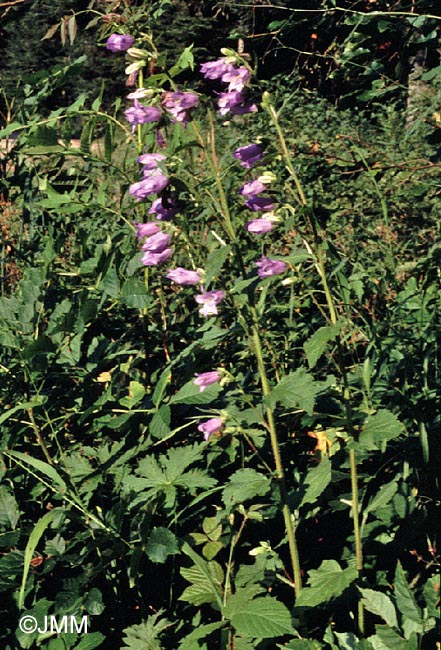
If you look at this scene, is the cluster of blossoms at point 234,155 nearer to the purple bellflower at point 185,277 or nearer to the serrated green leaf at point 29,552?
the purple bellflower at point 185,277

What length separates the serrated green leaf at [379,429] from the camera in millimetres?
1289

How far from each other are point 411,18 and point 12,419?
128 centimetres

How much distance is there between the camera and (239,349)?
6.53 feet

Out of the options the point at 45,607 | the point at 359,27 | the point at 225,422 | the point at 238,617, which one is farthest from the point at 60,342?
the point at 359,27

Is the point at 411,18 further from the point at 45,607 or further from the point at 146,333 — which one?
the point at 45,607

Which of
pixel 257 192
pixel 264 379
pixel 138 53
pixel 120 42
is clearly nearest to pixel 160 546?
pixel 264 379

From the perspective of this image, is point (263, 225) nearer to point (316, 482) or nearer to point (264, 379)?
point (264, 379)

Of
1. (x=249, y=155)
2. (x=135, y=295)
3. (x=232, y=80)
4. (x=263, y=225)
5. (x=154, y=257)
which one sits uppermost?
(x=232, y=80)

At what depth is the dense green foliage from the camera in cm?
133

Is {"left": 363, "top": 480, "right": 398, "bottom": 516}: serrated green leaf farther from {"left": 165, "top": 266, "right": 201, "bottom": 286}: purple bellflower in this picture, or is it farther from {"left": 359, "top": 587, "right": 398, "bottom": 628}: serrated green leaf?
{"left": 165, "top": 266, "right": 201, "bottom": 286}: purple bellflower

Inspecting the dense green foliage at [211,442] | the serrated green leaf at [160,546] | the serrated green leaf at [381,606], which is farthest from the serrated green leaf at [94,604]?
the serrated green leaf at [381,606]

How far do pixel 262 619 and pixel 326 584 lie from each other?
0.53ft

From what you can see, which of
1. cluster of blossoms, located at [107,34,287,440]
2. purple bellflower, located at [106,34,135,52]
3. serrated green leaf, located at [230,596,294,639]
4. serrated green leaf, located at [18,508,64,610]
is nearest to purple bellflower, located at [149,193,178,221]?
cluster of blossoms, located at [107,34,287,440]

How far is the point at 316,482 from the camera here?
1417 mm
